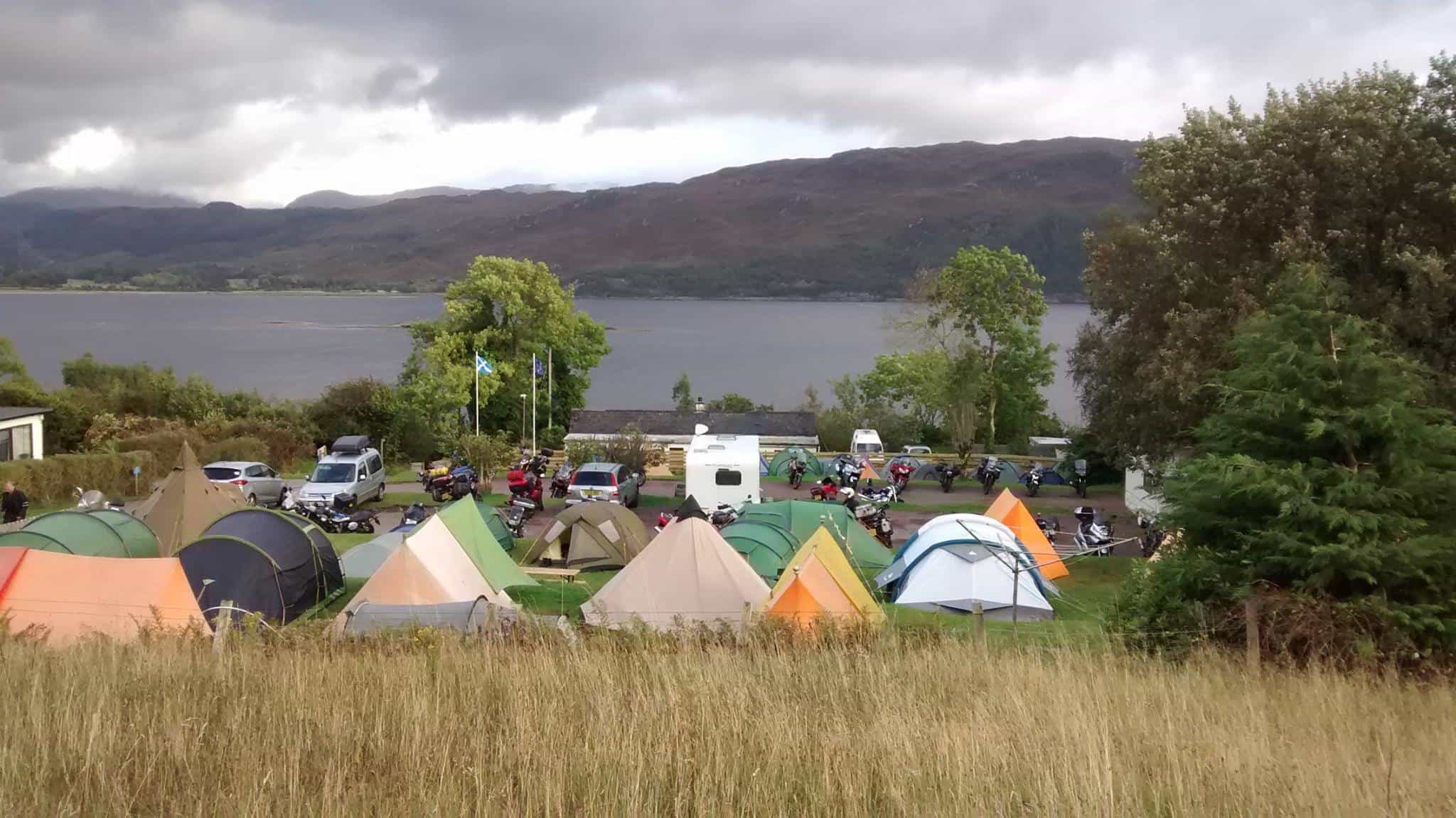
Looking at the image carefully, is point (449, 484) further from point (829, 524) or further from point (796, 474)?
point (829, 524)

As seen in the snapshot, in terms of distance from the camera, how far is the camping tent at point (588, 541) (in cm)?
1964

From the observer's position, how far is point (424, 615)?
36.1 feet


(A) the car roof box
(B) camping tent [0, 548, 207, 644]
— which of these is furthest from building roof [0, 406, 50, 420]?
(B) camping tent [0, 548, 207, 644]

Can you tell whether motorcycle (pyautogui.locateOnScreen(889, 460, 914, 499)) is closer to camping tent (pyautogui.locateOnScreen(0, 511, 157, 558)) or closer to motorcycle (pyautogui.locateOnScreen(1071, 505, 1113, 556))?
motorcycle (pyautogui.locateOnScreen(1071, 505, 1113, 556))

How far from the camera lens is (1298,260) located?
16.2 meters

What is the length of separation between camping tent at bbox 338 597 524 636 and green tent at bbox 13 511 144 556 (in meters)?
6.93

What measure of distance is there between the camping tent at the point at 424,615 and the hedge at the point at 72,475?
18.5 m

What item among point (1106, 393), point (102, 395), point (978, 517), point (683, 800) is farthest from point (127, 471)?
point (683, 800)

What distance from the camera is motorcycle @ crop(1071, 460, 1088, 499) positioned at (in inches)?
1310

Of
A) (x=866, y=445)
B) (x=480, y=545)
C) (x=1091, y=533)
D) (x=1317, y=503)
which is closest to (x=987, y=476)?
(x=866, y=445)

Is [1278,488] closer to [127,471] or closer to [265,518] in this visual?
[265,518]

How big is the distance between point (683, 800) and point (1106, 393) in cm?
2108

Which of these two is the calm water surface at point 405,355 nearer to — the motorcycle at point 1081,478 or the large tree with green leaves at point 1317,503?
the motorcycle at point 1081,478

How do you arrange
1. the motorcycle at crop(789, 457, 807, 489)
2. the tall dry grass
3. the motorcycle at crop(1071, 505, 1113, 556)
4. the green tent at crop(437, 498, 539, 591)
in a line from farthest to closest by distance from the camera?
the motorcycle at crop(789, 457, 807, 489) → the motorcycle at crop(1071, 505, 1113, 556) → the green tent at crop(437, 498, 539, 591) → the tall dry grass
